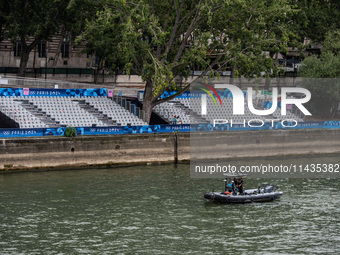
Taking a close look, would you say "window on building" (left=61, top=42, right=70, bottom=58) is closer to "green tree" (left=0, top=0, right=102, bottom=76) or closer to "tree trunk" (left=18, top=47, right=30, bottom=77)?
"green tree" (left=0, top=0, right=102, bottom=76)

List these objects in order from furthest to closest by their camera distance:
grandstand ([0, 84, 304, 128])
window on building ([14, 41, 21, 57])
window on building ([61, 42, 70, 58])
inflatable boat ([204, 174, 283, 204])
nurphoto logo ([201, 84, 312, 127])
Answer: window on building ([61, 42, 70, 58]) → window on building ([14, 41, 21, 57]) → nurphoto logo ([201, 84, 312, 127]) → grandstand ([0, 84, 304, 128]) → inflatable boat ([204, 174, 283, 204])

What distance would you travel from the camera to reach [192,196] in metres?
60.7

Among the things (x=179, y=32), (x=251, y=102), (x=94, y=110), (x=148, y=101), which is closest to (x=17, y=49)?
(x=94, y=110)

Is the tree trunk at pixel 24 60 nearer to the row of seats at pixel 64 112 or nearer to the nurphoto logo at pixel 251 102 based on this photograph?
the row of seats at pixel 64 112

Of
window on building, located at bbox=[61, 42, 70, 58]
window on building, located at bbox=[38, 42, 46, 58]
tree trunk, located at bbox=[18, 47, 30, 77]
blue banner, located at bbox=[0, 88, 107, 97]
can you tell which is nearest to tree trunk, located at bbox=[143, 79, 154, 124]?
blue banner, located at bbox=[0, 88, 107, 97]

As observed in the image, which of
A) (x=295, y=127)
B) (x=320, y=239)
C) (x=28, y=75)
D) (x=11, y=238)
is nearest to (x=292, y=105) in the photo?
(x=295, y=127)

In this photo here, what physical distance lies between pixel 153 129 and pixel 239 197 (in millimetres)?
22162

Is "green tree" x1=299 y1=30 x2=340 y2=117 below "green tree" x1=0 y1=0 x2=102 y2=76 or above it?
below

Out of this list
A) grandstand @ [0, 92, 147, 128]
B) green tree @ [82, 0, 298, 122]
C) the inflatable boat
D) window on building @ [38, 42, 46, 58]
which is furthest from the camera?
window on building @ [38, 42, 46, 58]

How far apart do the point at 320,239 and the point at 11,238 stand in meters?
19.5

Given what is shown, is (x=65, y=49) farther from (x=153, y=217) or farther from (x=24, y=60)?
(x=153, y=217)

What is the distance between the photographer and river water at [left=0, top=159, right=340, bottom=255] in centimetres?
4650

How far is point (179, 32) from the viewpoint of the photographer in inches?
3319

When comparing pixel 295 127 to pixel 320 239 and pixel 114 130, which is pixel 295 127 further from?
pixel 320 239
